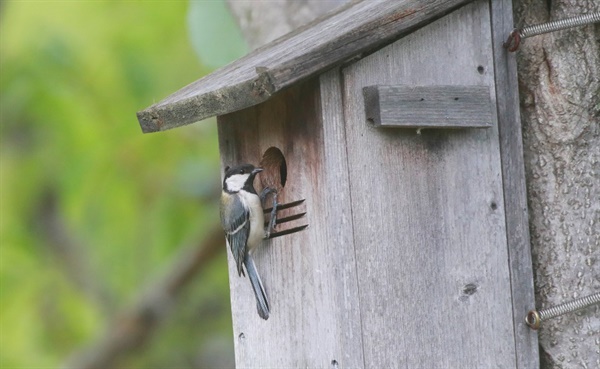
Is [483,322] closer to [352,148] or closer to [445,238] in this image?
[445,238]

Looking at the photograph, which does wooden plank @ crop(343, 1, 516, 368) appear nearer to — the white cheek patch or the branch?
the white cheek patch

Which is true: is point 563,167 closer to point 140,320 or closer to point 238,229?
point 238,229

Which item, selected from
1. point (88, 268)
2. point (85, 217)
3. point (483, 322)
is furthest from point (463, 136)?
point (88, 268)

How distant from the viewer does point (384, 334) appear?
2.39 meters

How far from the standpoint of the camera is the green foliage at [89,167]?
183 inches

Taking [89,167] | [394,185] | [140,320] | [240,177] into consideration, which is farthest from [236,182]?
[140,320]

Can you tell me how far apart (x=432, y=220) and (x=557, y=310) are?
1.56 ft

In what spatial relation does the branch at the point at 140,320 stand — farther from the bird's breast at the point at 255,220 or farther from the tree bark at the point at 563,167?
the tree bark at the point at 563,167

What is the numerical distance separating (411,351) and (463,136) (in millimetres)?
595

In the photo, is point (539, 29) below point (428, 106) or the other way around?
the other way around

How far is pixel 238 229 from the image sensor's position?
111 inches

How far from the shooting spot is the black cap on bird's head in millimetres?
2734

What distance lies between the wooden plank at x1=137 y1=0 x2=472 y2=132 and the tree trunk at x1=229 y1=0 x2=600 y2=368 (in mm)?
354

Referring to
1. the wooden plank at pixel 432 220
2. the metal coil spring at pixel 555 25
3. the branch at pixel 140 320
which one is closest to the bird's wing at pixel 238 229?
the wooden plank at pixel 432 220
